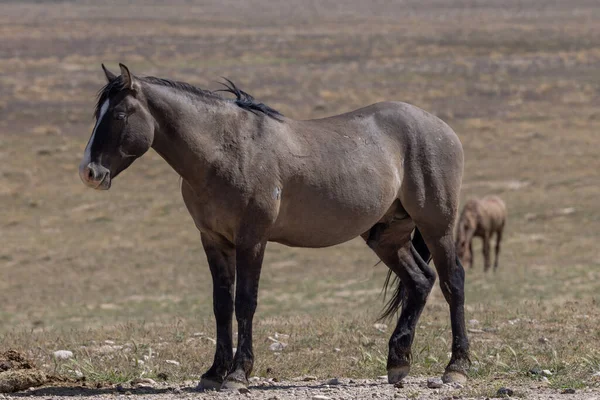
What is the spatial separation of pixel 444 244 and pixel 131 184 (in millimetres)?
20500

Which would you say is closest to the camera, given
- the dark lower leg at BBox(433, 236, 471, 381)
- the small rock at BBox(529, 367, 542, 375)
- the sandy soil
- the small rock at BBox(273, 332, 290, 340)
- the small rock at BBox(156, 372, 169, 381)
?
the sandy soil

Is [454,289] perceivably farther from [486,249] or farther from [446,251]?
[486,249]

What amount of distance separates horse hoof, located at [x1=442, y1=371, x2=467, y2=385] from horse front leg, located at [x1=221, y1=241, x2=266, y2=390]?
1.51 m

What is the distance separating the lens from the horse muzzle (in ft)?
23.7

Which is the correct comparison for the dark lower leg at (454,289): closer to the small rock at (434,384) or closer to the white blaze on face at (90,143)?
the small rock at (434,384)

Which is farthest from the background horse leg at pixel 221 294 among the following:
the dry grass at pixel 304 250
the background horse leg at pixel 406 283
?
the background horse leg at pixel 406 283

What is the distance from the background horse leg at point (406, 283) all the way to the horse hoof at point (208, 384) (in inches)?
56.4

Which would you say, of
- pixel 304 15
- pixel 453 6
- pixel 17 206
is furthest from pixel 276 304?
pixel 453 6

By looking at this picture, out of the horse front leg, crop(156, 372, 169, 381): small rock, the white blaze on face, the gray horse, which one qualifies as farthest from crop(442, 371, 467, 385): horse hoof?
the white blaze on face

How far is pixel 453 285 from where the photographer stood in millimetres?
8617

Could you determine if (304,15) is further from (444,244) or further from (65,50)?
(444,244)

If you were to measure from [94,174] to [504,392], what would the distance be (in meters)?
3.09

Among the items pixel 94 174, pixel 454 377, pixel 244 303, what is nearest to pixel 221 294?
pixel 244 303

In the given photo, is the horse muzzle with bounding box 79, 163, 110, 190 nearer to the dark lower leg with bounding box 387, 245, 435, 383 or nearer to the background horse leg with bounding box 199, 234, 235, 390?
the background horse leg with bounding box 199, 234, 235, 390
